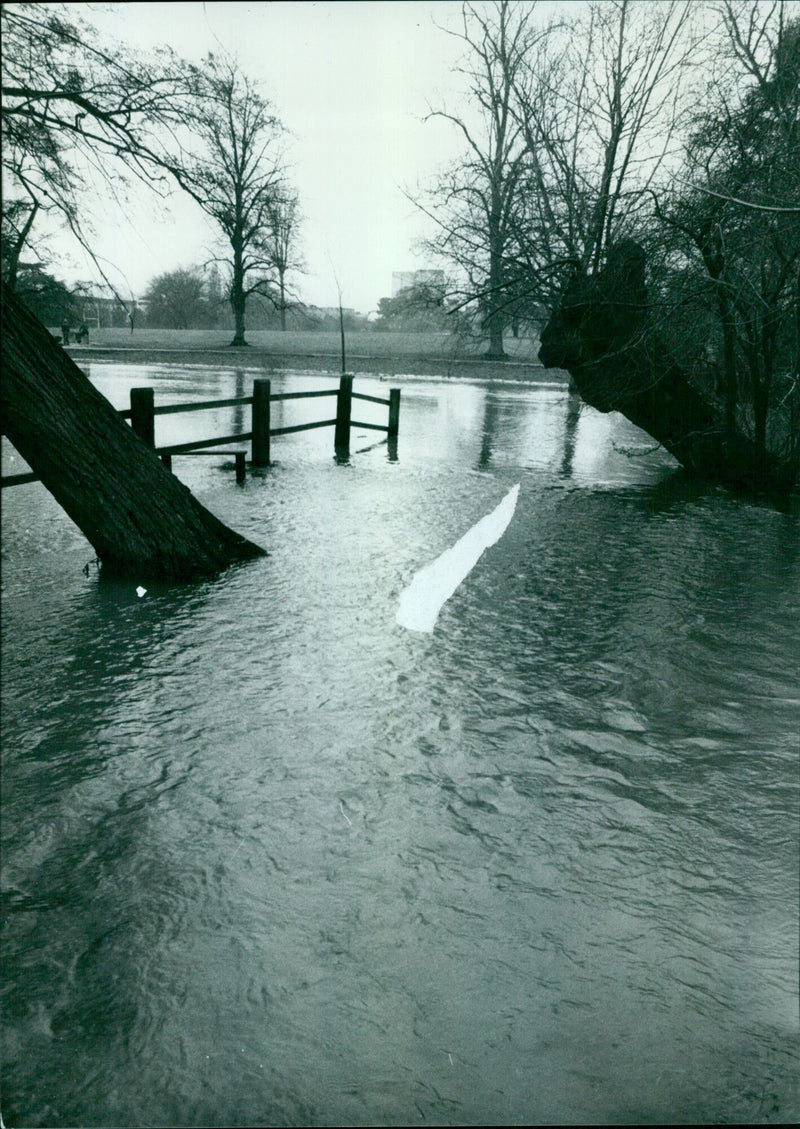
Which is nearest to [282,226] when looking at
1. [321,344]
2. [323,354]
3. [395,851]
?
[395,851]

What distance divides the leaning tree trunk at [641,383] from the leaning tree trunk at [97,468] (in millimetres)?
6504

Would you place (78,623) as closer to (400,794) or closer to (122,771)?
(122,771)

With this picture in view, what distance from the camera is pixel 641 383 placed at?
12.7 m

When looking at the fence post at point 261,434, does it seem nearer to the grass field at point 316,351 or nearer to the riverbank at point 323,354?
the riverbank at point 323,354

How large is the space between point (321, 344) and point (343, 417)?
124 ft

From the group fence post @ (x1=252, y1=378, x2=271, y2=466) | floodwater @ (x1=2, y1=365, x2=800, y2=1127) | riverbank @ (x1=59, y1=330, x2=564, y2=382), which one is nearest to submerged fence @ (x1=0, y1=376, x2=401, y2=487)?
fence post @ (x1=252, y1=378, x2=271, y2=466)

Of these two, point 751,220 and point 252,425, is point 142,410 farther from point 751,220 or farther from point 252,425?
point 751,220

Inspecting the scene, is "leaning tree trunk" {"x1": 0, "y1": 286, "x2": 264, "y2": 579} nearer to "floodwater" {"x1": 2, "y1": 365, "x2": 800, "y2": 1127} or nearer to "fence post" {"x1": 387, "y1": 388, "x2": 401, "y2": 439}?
"floodwater" {"x1": 2, "y1": 365, "x2": 800, "y2": 1127}

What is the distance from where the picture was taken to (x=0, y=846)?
3.35 meters

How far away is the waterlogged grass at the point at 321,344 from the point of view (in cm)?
4506

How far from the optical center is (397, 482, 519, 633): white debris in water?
248 inches

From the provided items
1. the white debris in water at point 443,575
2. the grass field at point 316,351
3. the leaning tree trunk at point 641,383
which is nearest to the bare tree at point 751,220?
the leaning tree trunk at point 641,383

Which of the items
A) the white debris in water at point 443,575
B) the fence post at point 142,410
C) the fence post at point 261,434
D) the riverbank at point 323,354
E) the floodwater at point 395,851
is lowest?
the floodwater at point 395,851

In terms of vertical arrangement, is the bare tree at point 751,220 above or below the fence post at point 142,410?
above
